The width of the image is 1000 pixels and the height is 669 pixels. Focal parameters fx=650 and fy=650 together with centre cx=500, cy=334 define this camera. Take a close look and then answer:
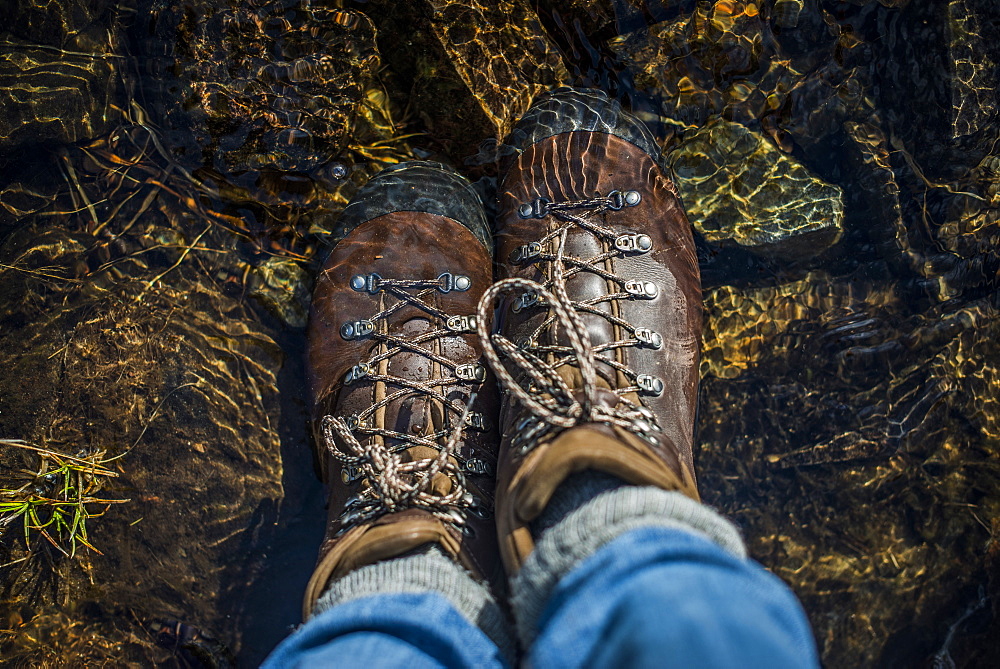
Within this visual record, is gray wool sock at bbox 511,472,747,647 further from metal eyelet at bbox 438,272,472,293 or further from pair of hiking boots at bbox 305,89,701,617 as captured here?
metal eyelet at bbox 438,272,472,293

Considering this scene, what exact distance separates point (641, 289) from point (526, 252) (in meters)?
0.46

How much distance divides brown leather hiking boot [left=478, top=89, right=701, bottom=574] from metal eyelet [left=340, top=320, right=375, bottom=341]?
0.51 meters

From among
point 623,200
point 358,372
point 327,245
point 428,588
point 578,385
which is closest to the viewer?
point 428,588

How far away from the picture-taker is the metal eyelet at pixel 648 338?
2.29 m

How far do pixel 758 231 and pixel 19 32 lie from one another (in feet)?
10.3

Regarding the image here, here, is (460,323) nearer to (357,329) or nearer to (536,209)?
(357,329)

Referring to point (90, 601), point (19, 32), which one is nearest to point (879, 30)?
point (19, 32)

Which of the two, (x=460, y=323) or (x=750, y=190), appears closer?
(x=460, y=323)

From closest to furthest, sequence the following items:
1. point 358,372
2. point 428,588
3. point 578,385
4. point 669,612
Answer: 1. point 669,612
2. point 428,588
3. point 578,385
4. point 358,372

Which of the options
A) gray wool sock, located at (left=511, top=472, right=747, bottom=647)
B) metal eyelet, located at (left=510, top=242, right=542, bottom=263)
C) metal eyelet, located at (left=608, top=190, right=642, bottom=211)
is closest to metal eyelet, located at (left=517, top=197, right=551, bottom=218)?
metal eyelet, located at (left=510, top=242, right=542, bottom=263)

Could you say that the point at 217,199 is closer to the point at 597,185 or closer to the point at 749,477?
the point at 597,185

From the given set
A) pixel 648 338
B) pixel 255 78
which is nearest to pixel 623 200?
pixel 648 338

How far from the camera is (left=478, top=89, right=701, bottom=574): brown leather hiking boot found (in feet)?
6.27

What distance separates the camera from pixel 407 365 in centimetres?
243
